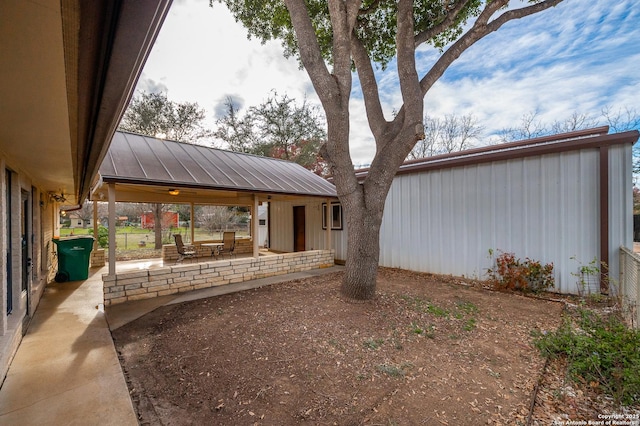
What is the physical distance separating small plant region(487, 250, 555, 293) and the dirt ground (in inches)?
30.1

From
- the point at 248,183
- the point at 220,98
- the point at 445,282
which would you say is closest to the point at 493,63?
the point at 445,282

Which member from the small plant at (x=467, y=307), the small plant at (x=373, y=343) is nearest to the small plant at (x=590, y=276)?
the small plant at (x=467, y=307)

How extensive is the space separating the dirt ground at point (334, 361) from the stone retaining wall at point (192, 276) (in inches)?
37.9

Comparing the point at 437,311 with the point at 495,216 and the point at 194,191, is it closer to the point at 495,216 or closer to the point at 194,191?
the point at 495,216

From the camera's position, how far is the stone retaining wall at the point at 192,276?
4.94 m

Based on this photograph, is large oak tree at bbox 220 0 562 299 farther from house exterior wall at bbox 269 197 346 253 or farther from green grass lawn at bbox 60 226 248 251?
green grass lawn at bbox 60 226 248 251

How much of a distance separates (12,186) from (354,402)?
209 inches

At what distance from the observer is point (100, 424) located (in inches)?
81.7

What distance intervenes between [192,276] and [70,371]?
308 cm

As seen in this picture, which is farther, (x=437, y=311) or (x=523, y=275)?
(x=523, y=275)

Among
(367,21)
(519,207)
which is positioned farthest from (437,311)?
(367,21)

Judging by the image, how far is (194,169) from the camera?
6367mm

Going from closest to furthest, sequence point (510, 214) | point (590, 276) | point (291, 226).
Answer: point (590, 276), point (510, 214), point (291, 226)

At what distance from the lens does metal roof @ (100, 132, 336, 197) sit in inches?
204
